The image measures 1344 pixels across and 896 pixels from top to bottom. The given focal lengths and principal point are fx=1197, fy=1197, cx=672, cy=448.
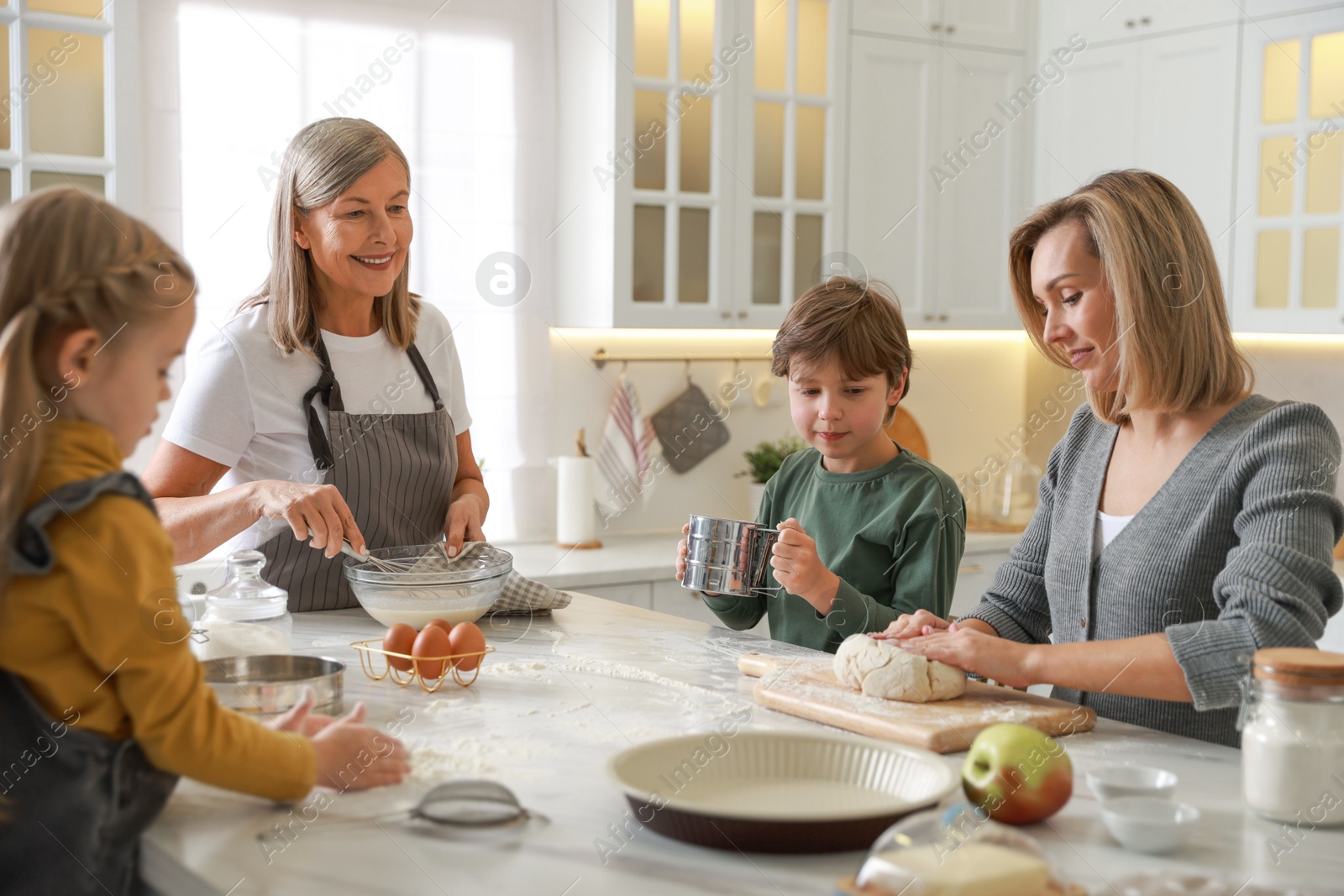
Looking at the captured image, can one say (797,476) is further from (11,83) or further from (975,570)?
(11,83)

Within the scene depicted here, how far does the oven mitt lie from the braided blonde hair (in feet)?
8.99

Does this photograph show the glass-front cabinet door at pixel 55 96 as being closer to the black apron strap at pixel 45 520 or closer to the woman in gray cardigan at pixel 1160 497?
the black apron strap at pixel 45 520

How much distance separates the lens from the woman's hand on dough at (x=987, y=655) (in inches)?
54.9

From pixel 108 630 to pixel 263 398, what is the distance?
3.43ft

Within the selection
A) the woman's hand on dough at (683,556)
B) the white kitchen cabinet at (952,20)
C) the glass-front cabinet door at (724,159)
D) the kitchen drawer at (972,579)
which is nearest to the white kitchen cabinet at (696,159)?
the glass-front cabinet door at (724,159)

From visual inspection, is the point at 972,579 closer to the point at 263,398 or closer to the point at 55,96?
the point at 263,398

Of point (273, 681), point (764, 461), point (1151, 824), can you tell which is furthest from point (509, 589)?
point (764, 461)

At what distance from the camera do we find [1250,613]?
1.25 metres

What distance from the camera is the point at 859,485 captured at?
2.00 meters

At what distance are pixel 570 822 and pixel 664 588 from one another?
2.15 meters

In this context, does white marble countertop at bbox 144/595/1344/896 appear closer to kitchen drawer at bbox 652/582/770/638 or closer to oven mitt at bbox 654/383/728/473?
kitchen drawer at bbox 652/582/770/638

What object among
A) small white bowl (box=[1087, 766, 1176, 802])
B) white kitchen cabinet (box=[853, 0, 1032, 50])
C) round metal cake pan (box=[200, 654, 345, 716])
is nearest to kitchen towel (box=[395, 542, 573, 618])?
round metal cake pan (box=[200, 654, 345, 716])

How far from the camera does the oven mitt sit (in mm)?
3701

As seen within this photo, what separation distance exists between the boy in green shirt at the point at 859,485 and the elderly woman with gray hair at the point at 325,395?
547mm
